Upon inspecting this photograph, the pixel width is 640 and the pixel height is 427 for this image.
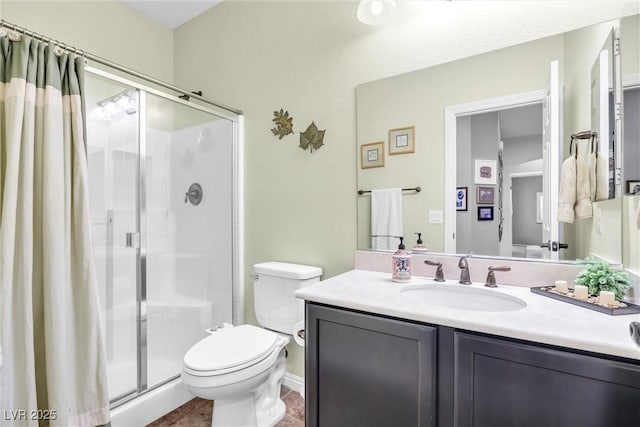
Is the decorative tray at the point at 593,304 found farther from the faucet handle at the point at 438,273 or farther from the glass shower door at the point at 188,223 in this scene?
the glass shower door at the point at 188,223

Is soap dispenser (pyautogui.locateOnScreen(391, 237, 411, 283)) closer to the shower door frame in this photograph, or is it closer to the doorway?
the doorway

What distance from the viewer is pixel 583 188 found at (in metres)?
1.20

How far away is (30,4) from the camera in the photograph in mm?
1862

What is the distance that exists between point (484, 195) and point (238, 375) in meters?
1.33

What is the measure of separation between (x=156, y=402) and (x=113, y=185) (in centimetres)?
129

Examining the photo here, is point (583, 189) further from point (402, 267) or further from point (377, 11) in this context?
point (377, 11)

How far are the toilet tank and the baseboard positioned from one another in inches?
14.9

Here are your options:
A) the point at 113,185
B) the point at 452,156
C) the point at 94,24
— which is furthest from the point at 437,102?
the point at 94,24

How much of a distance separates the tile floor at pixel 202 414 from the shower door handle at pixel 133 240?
3.24 ft

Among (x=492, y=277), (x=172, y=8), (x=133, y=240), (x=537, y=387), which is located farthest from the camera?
(x=172, y=8)

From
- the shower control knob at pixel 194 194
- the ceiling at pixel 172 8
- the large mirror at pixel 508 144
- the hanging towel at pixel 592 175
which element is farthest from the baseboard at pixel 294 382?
the ceiling at pixel 172 8

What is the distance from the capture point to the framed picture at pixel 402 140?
1.56m

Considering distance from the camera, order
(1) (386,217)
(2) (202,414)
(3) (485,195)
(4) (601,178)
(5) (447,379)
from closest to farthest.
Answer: (5) (447,379) → (4) (601,178) → (3) (485,195) → (1) (386,217) → (2) (202,414)

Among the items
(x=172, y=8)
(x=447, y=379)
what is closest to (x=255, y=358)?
(x=447, y=379)
